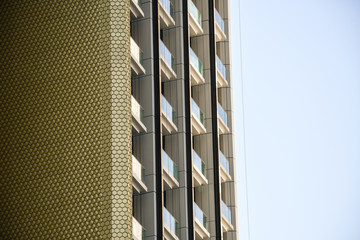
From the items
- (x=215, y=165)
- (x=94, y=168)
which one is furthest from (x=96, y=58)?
(x=215, y=165)

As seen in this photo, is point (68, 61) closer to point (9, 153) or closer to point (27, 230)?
point (9, 153)

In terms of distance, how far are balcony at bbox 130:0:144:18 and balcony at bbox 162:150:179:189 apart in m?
7.38

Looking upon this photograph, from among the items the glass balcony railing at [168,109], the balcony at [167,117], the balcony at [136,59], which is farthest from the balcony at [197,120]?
the balcony at [136,59]

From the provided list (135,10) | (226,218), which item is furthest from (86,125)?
(226,218)

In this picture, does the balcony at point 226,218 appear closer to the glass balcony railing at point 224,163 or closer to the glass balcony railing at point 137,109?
the glass balcony railing at point 224,163

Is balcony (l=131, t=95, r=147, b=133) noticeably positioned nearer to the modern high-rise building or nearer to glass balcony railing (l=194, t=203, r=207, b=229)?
the modern high-rise building

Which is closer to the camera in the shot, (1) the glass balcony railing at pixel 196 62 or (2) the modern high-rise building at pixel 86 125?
(2) the modern high-rise building at pixel 86 125

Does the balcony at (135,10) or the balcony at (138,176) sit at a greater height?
the balcony at (135,10)

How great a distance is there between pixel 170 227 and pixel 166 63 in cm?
930

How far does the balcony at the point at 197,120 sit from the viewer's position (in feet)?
205

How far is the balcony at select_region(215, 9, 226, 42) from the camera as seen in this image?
70312 mm

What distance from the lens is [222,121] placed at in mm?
68750

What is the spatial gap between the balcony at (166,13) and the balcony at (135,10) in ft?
9.64

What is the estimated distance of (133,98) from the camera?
5306cm
